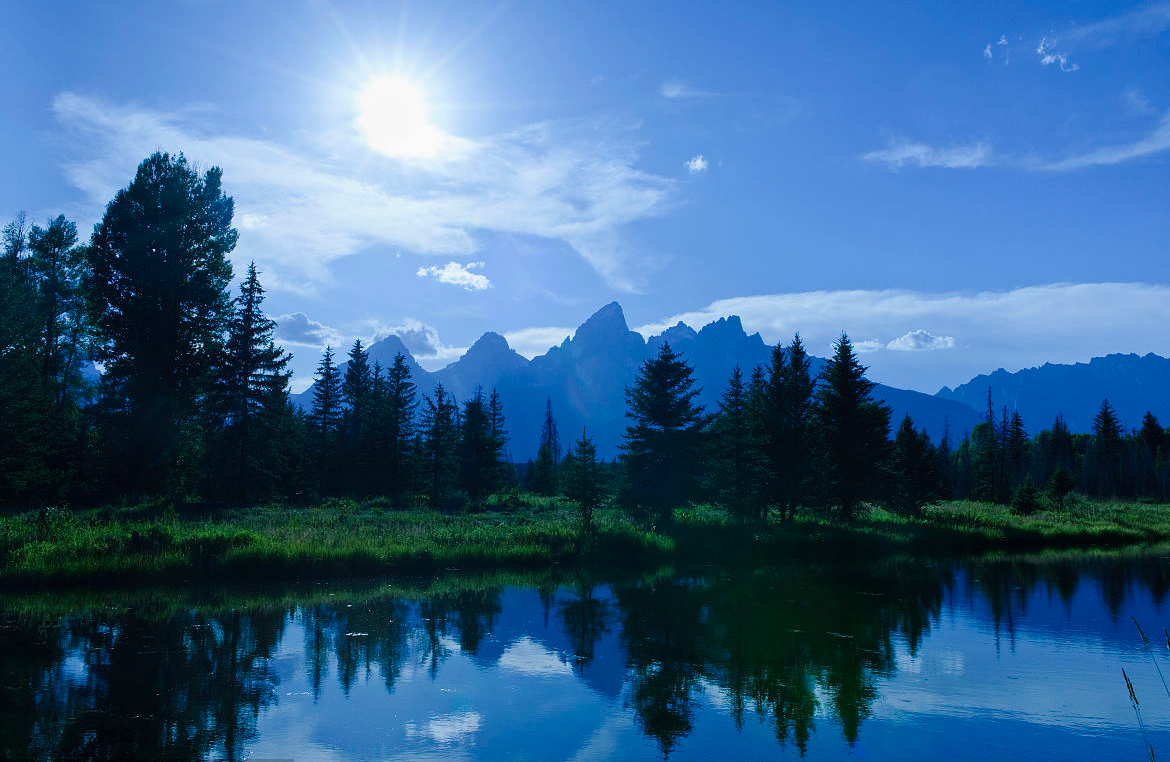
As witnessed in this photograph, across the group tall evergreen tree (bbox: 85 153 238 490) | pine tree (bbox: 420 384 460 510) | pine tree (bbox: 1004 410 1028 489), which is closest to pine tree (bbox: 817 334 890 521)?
pine tree (bbox: 420 384 460 510)

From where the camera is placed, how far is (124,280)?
34.8 metres

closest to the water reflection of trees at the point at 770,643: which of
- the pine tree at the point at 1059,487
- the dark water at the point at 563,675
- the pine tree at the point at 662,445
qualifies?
the dark water at the point at 563,675

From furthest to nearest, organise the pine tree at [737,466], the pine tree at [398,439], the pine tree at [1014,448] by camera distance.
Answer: the pine tree at [1014,448] → the pine tree at [398,439] → the pine tree at [737,466]

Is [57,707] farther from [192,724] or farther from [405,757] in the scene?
[405,757]

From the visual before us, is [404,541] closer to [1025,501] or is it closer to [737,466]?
[737,466]

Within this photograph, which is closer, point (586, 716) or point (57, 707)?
point (57, 707)

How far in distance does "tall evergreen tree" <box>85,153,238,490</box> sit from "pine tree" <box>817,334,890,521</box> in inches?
1369

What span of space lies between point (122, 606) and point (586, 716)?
1321cm

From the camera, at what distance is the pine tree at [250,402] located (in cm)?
4206

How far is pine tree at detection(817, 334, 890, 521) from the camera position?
40.6 metres

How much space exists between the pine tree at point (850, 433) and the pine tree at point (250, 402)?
110 ft

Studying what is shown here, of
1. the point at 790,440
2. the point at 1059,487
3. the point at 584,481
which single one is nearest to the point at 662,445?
the point at 584,481

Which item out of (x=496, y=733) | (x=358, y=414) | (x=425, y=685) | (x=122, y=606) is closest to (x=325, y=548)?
(x=122, y=606)

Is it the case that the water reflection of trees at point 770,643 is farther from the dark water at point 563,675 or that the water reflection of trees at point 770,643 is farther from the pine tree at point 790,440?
the pine tree at point 790,440
